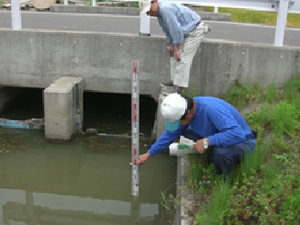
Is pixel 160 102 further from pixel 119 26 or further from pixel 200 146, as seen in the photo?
pixel 119 26

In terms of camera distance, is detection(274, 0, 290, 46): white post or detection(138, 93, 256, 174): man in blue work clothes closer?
detection(138, 93, 256, 174): man in blue work clothes

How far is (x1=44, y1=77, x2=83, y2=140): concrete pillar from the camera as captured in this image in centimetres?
667

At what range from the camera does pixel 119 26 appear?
954 cm

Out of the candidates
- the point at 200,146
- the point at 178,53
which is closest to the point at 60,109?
the point at 178,53

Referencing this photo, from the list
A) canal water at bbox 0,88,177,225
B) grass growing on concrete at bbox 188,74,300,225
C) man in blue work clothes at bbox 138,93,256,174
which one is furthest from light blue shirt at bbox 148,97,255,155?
canal water at bbox 0,88,177,225

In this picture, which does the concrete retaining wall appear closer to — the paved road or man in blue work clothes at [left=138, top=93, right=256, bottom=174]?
the paved road

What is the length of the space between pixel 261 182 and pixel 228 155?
404 millimetres

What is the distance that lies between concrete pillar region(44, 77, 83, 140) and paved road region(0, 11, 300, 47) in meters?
2.30

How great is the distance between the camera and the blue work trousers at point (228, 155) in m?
4.16

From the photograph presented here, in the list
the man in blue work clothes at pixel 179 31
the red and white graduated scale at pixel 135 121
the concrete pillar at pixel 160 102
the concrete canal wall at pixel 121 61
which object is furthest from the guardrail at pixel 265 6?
the red and white graduated scale at pixel 135 121

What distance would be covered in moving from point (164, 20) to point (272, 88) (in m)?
1.94

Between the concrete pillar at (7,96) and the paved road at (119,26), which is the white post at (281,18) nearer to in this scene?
the paved road at (119,26)

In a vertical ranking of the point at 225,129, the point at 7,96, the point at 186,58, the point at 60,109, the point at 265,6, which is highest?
the point at 265,6

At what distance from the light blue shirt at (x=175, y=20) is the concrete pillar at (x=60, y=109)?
5.86 feet
